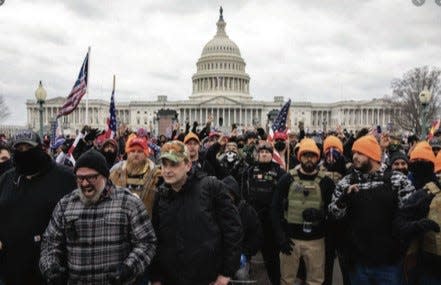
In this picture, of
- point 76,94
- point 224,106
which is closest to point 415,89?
point 76,94

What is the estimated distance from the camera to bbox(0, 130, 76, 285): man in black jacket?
400 cm

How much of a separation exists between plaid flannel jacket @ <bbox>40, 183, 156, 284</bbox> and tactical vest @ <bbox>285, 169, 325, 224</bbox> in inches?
80.9

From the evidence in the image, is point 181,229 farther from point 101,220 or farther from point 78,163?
point 78,163

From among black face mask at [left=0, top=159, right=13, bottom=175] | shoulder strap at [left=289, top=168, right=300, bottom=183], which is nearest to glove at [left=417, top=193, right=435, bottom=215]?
shoulder strap at [left=289, top=168, right=300, bottom=183]

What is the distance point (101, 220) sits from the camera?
3521 millimetres

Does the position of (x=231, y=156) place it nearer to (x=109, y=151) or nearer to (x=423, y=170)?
(x=109, y=151)

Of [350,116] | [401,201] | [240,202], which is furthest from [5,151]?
[350,116]

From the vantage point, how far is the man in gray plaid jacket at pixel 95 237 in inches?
138

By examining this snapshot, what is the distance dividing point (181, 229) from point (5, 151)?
330cm

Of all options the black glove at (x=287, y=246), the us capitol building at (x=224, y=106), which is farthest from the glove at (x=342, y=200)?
the us capitol building at (x=224, y=106)

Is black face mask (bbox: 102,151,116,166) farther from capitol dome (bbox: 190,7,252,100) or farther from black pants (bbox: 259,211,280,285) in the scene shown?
capitol dome (bbox: 190,7,252,100)

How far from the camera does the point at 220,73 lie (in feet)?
356

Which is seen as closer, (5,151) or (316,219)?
(316,219)

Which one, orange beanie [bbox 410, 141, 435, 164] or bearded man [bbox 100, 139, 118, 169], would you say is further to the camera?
bearded man [bbox 100, 139, 118, 169]
